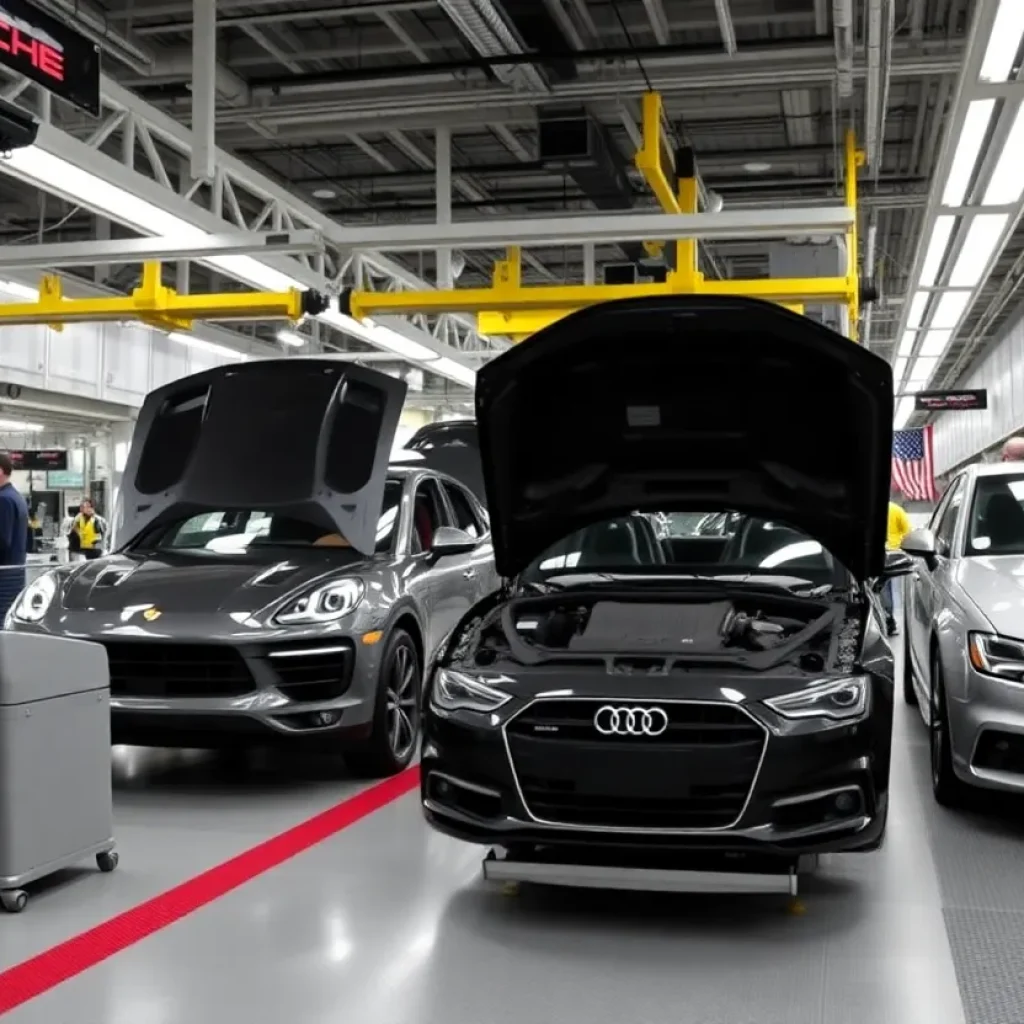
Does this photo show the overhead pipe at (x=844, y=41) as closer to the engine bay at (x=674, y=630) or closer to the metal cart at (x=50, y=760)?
the engine bay at (x=674, y=630)

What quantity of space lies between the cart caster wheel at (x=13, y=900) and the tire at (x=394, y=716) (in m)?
1.86

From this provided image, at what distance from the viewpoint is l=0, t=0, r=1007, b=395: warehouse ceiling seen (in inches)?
385

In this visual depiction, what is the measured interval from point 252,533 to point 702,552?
2.29 meters

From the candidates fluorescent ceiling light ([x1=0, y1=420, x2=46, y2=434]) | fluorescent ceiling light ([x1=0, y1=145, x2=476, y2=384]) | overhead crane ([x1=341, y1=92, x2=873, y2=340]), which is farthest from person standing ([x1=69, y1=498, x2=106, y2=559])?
fluorescent ceiling light ([x1=0, y1=420, x2=46, y2=434])

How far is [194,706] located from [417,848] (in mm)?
1198

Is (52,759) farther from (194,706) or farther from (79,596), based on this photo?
(79,596)

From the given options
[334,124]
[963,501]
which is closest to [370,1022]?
[963,501]

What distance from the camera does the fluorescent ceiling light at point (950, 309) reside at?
1396 centimetres

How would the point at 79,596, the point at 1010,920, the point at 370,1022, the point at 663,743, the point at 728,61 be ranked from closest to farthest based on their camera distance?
1. the point at 370,1022
2. the point at 663,743
3. the point at 1010,920
4. the point at 79,596
5. the point at 728,61

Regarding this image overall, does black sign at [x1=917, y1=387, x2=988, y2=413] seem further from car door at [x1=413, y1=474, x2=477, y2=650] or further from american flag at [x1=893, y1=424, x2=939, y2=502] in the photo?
car door at [x1=413, y1=474, x2=477, y2=650]

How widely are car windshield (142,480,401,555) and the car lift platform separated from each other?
2.66 metres

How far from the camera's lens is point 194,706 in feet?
17.3

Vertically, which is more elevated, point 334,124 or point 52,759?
point 334,124

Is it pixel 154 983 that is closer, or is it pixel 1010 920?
pixel 154 983
